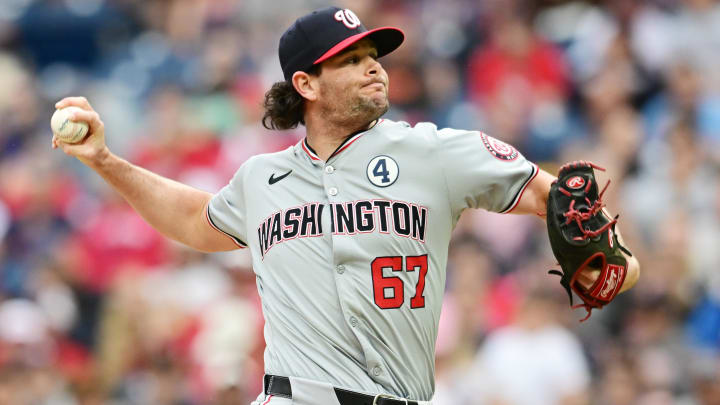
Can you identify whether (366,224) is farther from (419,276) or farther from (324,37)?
(324,37)

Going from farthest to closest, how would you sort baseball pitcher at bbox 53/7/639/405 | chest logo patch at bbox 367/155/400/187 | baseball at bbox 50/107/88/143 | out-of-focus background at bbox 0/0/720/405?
out-of-focus background at bbox 0/0/720/405 → baseball at bbox 50/107/88/143 → chest logo patch at bbox 367/155/400/187 → baseball pitcher at bbox 53/7/639/405

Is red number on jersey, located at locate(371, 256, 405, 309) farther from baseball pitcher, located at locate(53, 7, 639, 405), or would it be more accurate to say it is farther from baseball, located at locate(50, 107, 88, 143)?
baseball, located at locate(50, 107, 88, 143)

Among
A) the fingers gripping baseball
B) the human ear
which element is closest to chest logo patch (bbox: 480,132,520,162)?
the human ear

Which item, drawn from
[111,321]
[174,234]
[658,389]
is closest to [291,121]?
[174,234]

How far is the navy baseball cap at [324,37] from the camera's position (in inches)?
164

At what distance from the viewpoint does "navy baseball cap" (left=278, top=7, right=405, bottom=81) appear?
4172 millimetres

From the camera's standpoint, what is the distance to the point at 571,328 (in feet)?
24.7

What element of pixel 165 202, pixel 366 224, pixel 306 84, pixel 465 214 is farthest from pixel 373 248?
pixel 465 214

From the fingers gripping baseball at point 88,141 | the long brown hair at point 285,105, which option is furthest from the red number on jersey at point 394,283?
the fingers gripping baseball at point 88,141

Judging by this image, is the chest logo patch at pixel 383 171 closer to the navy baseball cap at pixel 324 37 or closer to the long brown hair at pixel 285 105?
the navy baseball cap at pixel 324 37

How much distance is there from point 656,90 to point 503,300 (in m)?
2.43

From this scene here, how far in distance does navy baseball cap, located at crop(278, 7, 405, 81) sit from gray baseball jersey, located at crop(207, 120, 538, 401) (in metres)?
0.37

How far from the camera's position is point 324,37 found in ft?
13.8

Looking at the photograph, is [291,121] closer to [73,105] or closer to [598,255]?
[73,105]
